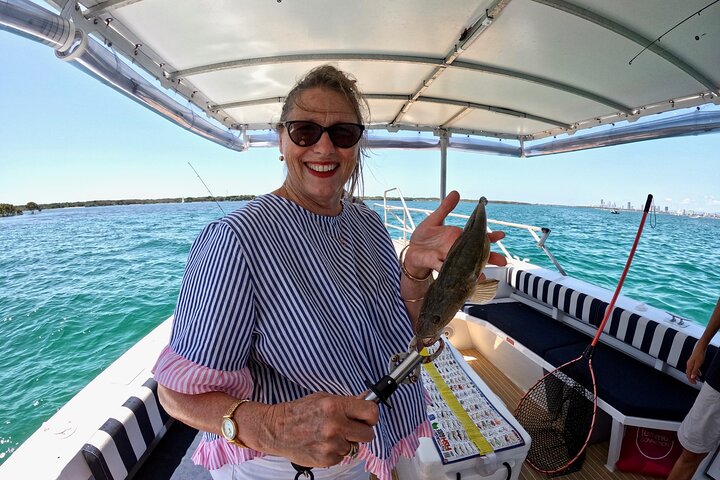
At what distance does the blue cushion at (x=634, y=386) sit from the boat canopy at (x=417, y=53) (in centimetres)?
303

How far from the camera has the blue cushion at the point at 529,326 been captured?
3.74 m

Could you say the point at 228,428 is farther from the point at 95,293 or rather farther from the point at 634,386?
the point at 95,293

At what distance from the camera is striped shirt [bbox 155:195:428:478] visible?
85 centimetres

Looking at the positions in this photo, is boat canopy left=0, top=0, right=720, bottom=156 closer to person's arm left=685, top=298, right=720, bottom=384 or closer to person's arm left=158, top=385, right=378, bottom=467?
person's arm left=685, top=298, right=720, bottom=384

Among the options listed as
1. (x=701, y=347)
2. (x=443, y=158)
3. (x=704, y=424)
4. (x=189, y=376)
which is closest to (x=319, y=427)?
(x=189, y=376)

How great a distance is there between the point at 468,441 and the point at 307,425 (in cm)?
186

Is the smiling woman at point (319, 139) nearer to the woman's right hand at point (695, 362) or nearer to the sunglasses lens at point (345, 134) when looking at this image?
the sunglasses lens at point (345, 134)

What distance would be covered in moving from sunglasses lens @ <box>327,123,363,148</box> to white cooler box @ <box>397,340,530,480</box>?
6.33 ft

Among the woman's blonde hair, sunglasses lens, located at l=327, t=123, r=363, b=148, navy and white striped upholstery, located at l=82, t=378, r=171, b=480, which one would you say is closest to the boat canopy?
the woman's blonde hair

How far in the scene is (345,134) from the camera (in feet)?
4.12

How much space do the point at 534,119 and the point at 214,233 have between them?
5788 millimetres

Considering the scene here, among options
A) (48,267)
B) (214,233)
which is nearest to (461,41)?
(214,233)

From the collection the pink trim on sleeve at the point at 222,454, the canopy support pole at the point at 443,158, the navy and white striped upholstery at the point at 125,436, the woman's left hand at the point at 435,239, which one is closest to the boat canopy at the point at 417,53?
the canopy support pole at the point at 443,158

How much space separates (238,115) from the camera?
4938mm
